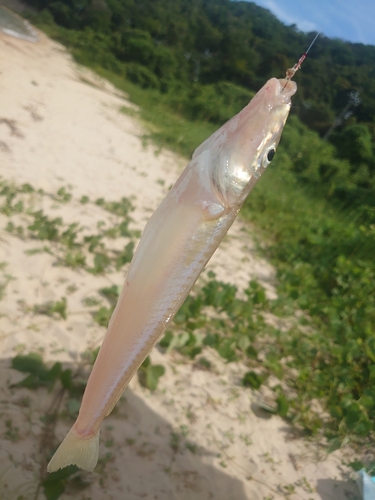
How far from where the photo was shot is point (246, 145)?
4.04 feet

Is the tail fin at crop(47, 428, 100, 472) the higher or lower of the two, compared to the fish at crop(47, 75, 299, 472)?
lower

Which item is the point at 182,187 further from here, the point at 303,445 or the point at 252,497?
the point at 303,445

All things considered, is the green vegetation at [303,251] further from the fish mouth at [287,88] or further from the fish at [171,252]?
the fish at [171,252]

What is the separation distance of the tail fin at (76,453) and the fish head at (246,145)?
3.21 feet

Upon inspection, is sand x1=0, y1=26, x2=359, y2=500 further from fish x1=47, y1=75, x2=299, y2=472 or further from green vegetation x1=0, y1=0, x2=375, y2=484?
fish x1=47, y1=75, x2=299, y2=472

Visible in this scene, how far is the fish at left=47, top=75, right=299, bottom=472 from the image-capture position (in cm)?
117

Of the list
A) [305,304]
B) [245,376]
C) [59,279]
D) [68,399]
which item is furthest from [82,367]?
[305,304]

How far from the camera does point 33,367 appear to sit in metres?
2.27

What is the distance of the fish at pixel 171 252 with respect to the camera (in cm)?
117

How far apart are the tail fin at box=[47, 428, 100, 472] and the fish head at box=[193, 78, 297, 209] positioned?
98cm

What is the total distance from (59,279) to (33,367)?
40.4 inches

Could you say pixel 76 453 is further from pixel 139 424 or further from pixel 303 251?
pixel 303 251

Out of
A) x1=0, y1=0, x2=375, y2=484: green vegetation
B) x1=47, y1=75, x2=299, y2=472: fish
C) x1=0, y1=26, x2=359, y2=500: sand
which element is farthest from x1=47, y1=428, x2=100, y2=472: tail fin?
x1=0, y1=0, x2=375, y2=484: green vegetation

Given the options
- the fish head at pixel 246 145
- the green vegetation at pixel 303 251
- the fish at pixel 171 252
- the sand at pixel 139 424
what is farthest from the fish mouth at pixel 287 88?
the sand at pixel 139 424
